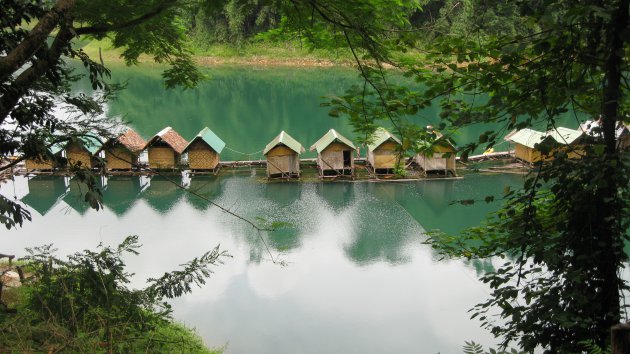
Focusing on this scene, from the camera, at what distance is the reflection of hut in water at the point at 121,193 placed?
1086cm

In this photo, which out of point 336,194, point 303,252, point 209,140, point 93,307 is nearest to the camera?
point 93,307

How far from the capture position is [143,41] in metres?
3.56

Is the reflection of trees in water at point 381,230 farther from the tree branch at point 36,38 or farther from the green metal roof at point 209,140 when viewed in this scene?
the tree branch at point 36,38

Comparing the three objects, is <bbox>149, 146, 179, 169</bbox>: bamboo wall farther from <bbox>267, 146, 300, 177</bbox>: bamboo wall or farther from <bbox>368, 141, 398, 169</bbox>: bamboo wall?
<bbox>368, 141, 398, 169</bbox>: bamboo wall

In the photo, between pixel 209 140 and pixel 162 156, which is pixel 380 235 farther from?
pixel 162 156

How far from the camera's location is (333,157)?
12.8m

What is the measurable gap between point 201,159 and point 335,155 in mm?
3164

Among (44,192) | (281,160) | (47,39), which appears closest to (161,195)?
(44,192)

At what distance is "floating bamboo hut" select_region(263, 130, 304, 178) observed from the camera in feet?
41.5

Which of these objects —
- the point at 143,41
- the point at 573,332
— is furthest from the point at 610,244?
the point at 143,41

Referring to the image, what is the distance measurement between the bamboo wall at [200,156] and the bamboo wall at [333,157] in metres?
2.60

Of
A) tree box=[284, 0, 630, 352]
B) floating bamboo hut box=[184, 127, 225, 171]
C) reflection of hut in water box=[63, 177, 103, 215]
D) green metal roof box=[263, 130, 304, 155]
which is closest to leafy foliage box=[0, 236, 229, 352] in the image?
tree box=[284, 0, 630, 352]

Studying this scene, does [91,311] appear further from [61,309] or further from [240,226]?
[240,226]

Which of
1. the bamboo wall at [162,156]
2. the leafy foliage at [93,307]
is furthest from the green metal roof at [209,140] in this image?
the leafy foliage at [93,307]
